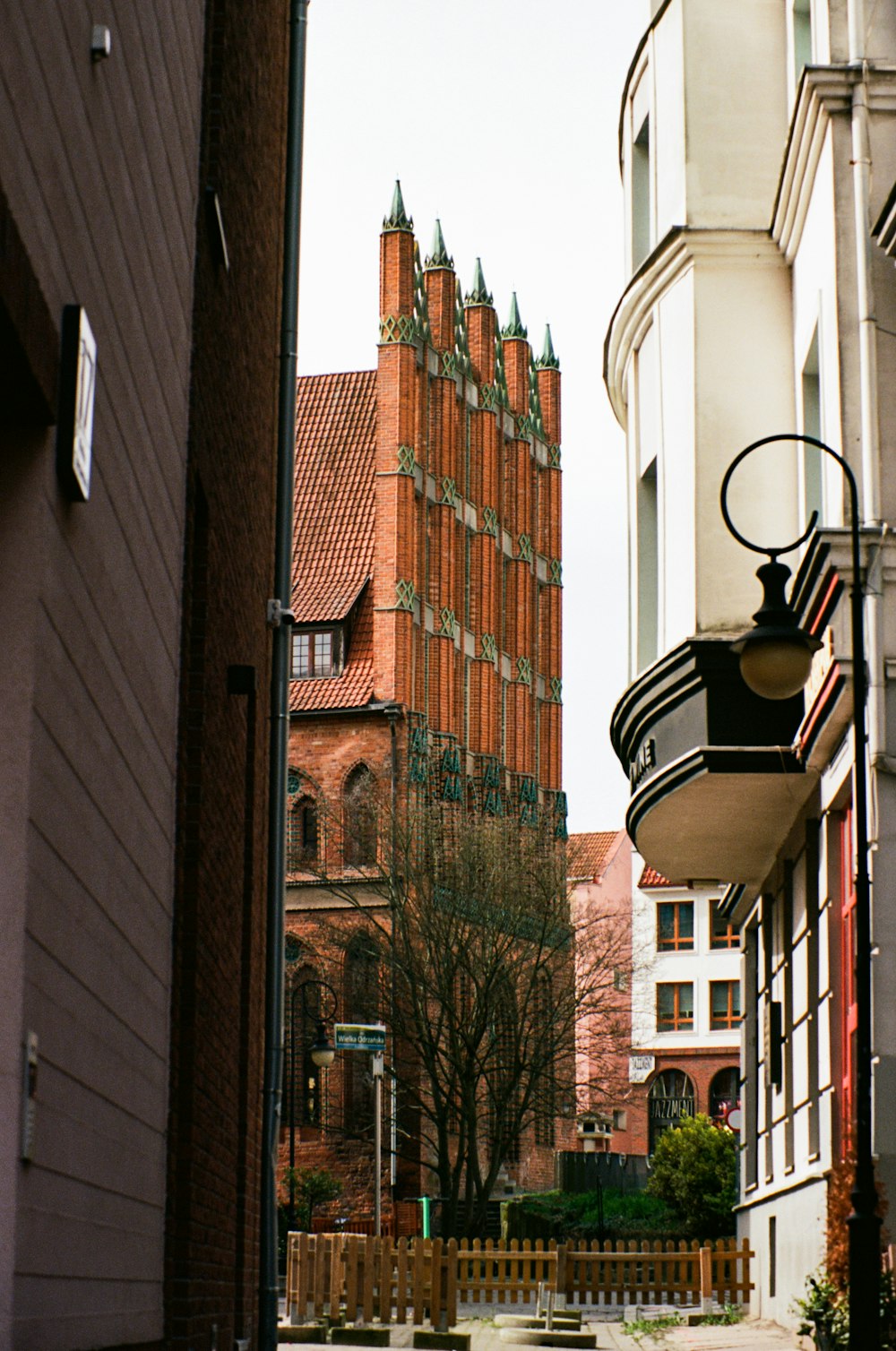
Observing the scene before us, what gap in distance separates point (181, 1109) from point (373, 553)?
5336cm

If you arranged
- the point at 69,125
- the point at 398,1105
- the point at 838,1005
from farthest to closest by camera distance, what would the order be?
the point at 398,1105
the point at 838,1005
the point at 69,125

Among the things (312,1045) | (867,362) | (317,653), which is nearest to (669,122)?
(867,362)

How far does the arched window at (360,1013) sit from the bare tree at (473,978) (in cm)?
31

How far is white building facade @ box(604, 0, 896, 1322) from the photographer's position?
47.5ft

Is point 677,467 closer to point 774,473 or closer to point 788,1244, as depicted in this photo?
point 774,473

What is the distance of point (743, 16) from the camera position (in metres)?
19.0

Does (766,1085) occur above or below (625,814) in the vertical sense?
below

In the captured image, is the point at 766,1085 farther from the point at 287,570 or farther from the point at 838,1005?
the point at 287,570

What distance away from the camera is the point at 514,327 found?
70.8m

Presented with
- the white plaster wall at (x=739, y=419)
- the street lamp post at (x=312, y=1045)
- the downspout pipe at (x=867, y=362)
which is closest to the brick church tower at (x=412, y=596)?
the street lamp post at (x=312, y=1045)

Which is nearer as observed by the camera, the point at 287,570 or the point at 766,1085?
the point at 287,570

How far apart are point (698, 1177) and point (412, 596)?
65.7 ft

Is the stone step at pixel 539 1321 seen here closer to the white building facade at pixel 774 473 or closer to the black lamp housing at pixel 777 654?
the white building facade at pixel 774 473

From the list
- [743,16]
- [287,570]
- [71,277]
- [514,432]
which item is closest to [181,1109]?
[71,277]
